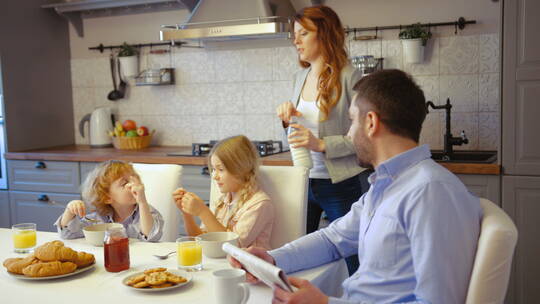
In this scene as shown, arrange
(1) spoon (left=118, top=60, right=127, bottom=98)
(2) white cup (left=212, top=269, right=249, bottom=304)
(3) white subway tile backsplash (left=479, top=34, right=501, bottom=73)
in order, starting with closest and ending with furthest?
(2) white cup (left=212, top=269, right=249, bottom=304)
(3) white subway tile backsplash (left=479, top=34, right=501, bottom=73)
(1) spoon (left=118, top=60, right=127, bottom=98)

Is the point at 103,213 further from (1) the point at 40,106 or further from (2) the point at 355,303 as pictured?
(1) the point at 40,106

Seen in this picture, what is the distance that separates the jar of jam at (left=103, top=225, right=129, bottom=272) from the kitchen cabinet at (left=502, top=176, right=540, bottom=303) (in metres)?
1.81

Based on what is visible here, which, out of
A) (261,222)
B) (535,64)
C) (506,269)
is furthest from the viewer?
(535,64)

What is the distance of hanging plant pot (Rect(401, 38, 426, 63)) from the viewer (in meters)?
3.17

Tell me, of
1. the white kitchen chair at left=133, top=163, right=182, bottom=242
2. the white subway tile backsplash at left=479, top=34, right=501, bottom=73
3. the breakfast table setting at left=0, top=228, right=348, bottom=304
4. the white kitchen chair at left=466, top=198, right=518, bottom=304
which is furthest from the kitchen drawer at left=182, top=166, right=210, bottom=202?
the white kitchen chair at left=466, top=198, right=518, bottom=304

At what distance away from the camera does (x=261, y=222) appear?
1938mm

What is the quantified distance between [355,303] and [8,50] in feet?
11.1

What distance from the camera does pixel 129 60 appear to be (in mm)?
3971

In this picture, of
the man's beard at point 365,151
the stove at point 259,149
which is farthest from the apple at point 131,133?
the man's beard at point 365,151

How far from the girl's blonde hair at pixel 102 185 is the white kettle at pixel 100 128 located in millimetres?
1928

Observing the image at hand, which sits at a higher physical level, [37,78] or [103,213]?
[37,78]

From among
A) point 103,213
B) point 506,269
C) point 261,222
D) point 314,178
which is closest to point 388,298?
point 506,269

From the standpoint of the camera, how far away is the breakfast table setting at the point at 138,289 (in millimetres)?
1338

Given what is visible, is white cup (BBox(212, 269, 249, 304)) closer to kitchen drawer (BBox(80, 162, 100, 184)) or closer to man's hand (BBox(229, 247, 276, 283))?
man's hand (BBox(229, 247, 276, 283))
